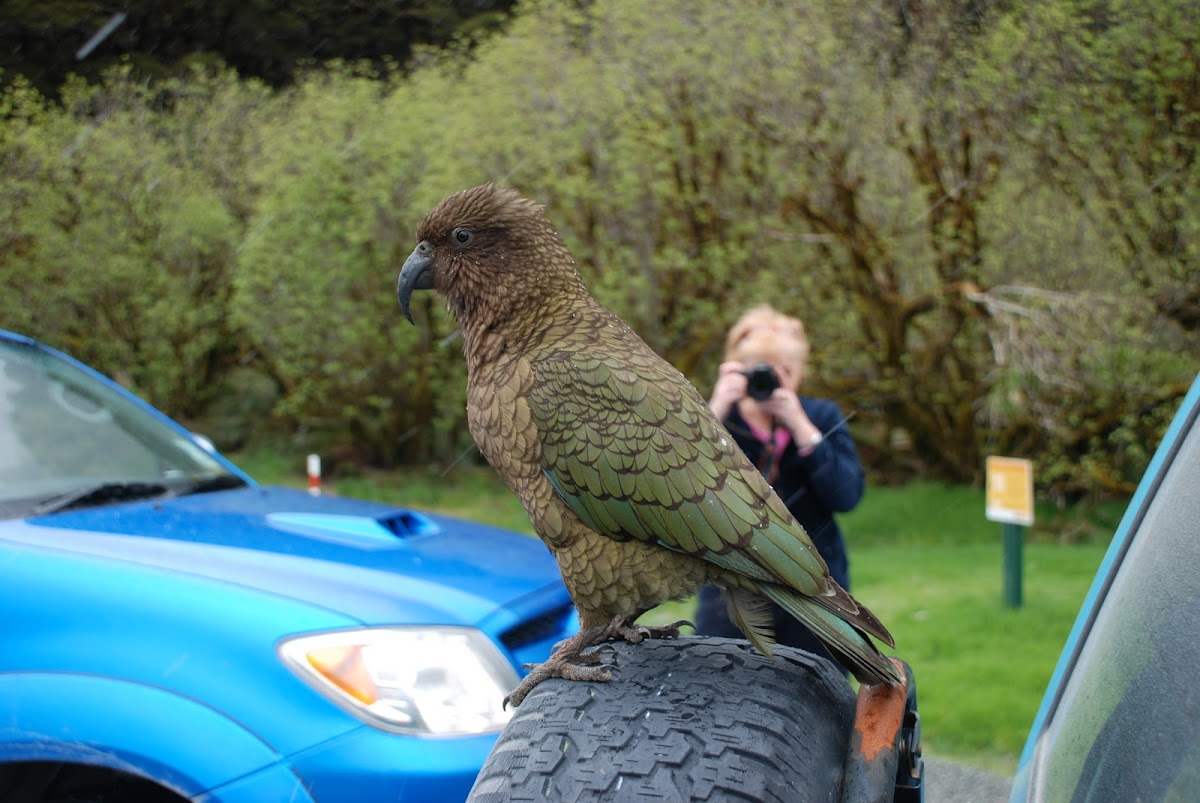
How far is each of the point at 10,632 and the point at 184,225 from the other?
9.70 metres

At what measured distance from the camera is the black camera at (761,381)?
Answer: 294 cm

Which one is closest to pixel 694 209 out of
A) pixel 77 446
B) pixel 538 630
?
pixel 77 446

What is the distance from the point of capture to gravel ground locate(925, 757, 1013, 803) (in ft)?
12.8

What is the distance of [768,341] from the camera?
3.60 metres

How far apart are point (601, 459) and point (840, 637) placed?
16.5 inches

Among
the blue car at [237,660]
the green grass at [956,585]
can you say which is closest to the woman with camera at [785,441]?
the blue car at [237,660]

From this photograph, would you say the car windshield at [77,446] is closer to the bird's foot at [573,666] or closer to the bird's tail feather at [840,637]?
the bird's foot at [573,666]

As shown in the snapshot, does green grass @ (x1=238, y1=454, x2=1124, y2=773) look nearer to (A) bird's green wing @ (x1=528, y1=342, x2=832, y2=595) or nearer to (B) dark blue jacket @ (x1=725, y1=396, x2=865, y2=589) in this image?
(B) dark blue jacket @ (x1=725, y1=396, x2=865, y2=589)

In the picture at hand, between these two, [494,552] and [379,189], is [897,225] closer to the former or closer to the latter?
[379,189]

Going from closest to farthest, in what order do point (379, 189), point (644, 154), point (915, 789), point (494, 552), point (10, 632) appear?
1. point (915, 789)
2. point (10, 632)
3. point (494, 552)
4. point (644, 154)
5. point (379, 189)

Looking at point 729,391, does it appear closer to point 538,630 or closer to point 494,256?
point 538,630

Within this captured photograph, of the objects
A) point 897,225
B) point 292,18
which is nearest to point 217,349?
point 292,18

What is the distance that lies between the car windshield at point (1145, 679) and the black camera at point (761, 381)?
1.51m

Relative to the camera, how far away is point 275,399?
1215 centimetres
